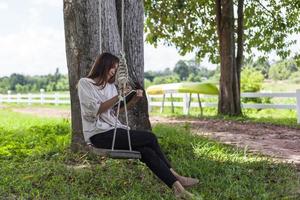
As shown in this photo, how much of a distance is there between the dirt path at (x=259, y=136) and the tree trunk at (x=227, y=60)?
8.43 feet

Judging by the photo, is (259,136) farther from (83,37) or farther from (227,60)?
(227,60)

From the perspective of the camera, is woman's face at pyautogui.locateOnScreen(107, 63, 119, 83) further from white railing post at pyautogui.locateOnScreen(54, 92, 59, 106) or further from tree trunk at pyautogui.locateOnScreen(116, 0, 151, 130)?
white railing post at pyautogui.locateOnScreen(54, 92, 59, 106)

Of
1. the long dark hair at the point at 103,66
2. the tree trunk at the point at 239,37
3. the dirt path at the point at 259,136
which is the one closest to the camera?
the long dark hair at the point at 103,66

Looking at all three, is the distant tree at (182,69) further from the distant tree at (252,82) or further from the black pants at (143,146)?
the black pants at (143,146)

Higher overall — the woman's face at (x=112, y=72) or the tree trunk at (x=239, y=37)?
the tree trunk at (x=239, y=37)

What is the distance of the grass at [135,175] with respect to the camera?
5523mm

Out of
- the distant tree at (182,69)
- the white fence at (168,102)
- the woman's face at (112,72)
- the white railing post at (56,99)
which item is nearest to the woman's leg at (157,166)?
the woman's face at (112,72)

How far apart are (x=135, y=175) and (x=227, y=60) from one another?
34.5 feet

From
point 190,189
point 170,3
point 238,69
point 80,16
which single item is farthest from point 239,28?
point 190,189

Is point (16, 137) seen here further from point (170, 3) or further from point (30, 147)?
point (170, 3)

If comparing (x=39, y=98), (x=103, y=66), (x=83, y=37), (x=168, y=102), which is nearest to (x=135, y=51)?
(x=83, y=37)

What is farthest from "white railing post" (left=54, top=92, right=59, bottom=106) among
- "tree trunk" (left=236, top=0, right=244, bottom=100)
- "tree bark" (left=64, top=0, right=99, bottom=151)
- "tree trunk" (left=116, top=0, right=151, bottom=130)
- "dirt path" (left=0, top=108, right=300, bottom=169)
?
"tree bark" (left=64, top=0, right=99, bottom=151)

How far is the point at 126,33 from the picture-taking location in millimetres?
7516

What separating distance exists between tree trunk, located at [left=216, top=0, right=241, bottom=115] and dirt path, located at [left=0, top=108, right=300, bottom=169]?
2.57 metres
